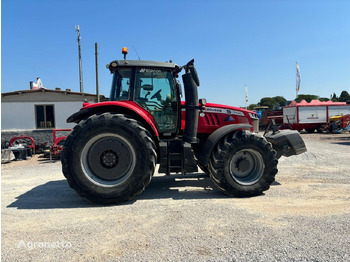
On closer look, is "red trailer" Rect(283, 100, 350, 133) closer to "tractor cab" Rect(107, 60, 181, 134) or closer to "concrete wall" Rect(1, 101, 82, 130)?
"concrete wall" Rect(1, 101, 82, 130)

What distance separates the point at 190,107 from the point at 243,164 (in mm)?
1463

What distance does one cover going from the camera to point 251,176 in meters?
4.68

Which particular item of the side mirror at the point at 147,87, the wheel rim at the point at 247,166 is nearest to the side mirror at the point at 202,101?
the side mirror at the point at 147,87

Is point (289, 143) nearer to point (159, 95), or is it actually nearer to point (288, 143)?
point (288, 143)

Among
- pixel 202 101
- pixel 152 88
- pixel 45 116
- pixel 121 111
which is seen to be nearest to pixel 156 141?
pixel 121 111

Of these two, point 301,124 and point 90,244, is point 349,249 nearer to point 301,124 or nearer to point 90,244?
point 90,244

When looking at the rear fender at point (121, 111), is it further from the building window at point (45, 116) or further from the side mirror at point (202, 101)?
the building window at point (45, 116)

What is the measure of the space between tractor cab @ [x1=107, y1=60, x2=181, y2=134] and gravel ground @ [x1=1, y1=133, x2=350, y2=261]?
1.50 meters

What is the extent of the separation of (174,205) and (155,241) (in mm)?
1195

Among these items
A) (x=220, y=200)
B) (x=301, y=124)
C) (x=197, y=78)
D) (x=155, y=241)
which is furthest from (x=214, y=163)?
(x=301, y=124)

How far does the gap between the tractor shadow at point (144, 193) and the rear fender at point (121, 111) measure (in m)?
1.19

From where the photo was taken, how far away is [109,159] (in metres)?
4.29

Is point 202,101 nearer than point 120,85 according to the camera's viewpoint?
Yes

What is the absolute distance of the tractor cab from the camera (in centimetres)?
472
